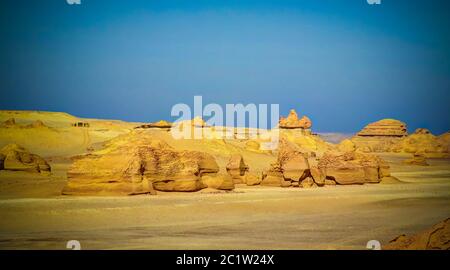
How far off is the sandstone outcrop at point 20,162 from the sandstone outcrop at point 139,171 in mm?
6801

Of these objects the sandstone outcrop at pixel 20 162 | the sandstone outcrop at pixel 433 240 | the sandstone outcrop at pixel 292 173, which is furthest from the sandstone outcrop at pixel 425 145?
the sandstone outcrop at pixel 433 240

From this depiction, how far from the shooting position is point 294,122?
61.9m

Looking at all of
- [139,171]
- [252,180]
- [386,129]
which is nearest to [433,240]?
[139,171]

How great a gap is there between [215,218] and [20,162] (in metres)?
13.3

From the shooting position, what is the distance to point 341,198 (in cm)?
2134

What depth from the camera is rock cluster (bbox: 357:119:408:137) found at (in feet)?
272

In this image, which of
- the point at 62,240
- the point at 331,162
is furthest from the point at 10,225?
the point at 331,162

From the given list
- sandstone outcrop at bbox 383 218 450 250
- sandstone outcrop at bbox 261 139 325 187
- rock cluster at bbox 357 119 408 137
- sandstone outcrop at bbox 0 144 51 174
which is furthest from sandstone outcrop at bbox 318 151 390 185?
rock cluster at bbox 357 119 408 137

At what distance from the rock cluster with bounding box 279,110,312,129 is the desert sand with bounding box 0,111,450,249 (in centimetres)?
3522

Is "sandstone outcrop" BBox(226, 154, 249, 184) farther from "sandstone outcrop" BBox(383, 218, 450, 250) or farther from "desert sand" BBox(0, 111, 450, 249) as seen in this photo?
"sandstone outcrop" BBox(383, 218, 450, 250)

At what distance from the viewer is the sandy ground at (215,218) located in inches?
519

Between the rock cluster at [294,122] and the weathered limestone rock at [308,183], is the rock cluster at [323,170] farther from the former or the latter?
the rock cluster at [294,122]

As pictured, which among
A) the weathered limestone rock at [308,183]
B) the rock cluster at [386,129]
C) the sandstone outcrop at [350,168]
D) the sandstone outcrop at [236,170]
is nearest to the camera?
the weathered limestone rock at [308,183]

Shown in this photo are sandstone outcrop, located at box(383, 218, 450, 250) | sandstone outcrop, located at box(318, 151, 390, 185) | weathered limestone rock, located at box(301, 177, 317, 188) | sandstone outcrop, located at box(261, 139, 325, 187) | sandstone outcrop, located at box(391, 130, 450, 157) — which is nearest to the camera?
sandstone outcrop, located at box(383, 218, 450, 250)
